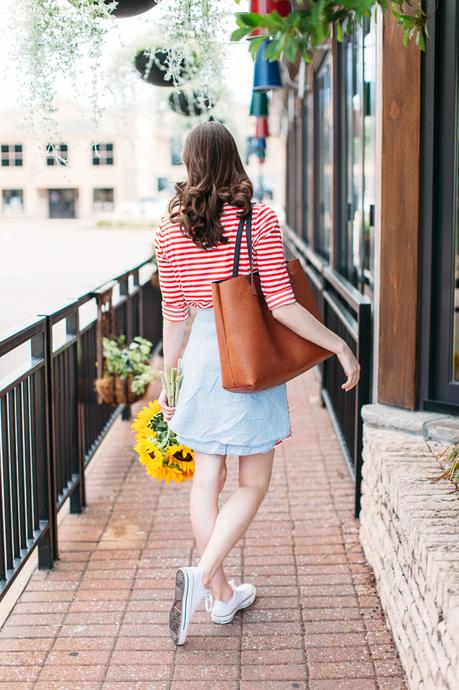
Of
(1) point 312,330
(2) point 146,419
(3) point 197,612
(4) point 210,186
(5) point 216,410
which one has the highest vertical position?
(4) point 210,186

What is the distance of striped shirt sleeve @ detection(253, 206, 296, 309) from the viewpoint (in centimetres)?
257

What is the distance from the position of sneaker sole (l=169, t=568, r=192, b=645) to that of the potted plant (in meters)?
1.97

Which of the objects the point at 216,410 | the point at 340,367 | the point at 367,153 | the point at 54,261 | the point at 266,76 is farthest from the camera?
the point at 54,261

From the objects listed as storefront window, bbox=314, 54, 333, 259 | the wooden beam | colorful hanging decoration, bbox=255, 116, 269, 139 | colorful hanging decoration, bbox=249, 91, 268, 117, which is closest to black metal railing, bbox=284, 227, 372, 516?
the wooden beam

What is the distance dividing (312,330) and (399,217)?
845mm

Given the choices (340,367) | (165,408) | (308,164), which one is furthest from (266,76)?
(308,164)

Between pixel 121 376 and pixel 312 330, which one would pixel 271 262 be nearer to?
pixel 312 330

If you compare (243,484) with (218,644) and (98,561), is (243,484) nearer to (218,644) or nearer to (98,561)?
(218,644)

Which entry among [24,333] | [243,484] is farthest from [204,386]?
[24,333]

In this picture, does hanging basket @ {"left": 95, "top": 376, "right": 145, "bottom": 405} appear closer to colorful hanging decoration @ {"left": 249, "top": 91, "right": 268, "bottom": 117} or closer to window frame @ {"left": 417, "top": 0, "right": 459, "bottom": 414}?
window frame @ {"left": 417, "top": 0, "right": 459, "bottom": 414}

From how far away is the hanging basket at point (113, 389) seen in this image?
180 inches

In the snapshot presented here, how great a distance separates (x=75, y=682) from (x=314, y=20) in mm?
2014

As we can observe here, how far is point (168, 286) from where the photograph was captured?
2.77 meters

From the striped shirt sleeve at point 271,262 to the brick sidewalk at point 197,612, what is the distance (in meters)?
1.14
